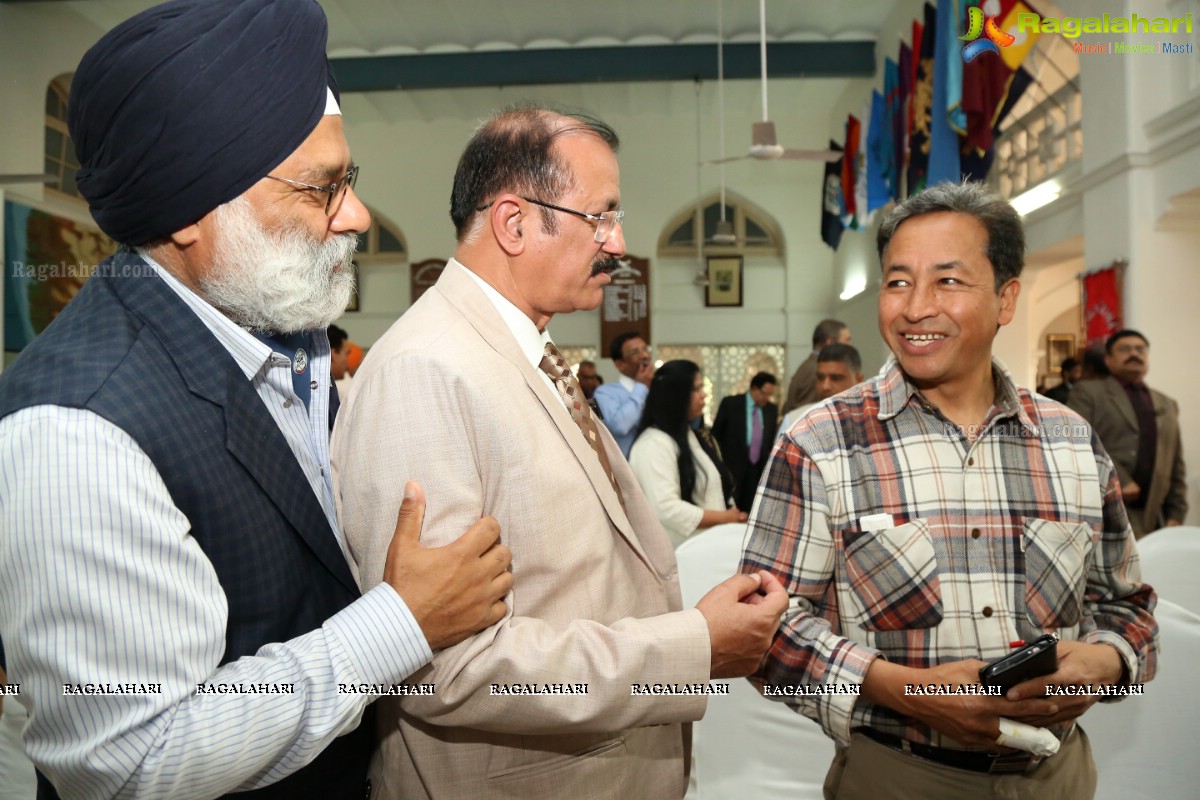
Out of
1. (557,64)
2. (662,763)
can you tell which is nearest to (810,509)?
(662,763)

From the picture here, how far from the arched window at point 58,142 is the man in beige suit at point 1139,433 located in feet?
34.5

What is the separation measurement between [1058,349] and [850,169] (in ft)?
14.9

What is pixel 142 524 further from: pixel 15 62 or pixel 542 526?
pixel 15 62

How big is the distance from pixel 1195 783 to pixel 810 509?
1480mm

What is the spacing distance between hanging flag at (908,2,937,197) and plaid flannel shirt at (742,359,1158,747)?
7.83m

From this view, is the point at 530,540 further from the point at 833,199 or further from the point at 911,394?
the point at 833,199

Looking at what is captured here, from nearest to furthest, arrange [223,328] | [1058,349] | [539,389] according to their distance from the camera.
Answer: [223,328] → [539,389] → [1058,349]

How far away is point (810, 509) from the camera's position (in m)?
1.65

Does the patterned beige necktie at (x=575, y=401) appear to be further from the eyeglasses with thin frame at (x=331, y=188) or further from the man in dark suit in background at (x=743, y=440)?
the man in dark suit in background at (x=743, y=440)

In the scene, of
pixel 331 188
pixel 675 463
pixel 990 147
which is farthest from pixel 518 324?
pixel 990 147

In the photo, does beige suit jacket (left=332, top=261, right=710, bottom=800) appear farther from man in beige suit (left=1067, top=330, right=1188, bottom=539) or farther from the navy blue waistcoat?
man in beige suit (left=1067, top=330, right=1188, bottom=539)

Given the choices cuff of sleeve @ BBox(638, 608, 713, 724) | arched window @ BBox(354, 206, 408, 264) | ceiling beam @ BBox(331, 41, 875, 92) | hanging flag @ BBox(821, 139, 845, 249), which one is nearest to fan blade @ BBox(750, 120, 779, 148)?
ceiling beam @ BBox(331, 41, 875, 92)

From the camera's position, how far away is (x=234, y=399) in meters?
1.13

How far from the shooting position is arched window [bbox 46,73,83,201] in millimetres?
9711
